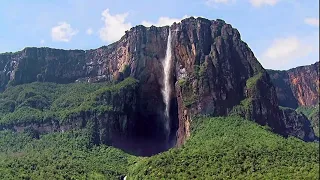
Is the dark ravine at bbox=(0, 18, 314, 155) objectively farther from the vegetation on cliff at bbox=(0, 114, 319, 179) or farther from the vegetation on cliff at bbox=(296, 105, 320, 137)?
the vegetation on cliff at bbox=(296, 105, 320, 137)

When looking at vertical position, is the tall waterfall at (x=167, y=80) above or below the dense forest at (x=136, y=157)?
above

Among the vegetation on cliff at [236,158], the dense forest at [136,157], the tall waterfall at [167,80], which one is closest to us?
the vegetation on cliff at [236,158]

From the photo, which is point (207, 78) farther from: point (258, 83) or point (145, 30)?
point (145, 30)

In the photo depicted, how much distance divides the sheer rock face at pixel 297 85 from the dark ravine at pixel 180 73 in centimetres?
2269

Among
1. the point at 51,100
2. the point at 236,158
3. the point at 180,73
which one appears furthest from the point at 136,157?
the point at 51,100

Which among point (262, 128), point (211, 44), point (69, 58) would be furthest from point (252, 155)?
point (69, 58)

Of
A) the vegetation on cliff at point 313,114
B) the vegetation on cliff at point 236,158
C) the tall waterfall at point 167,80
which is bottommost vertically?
the vegetation on cliff at point 236,158

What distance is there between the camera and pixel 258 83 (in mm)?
76688

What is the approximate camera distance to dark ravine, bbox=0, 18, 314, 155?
7681cm

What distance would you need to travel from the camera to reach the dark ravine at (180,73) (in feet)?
252

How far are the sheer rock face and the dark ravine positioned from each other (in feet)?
74.4

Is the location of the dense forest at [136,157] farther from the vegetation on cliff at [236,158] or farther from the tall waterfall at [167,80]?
the tall waterfall at [167,80]

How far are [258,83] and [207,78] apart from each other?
6934 mm

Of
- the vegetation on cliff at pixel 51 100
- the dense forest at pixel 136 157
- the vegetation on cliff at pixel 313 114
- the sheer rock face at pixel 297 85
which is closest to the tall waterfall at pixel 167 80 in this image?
the vegetation on cliff at pixel 51 100
